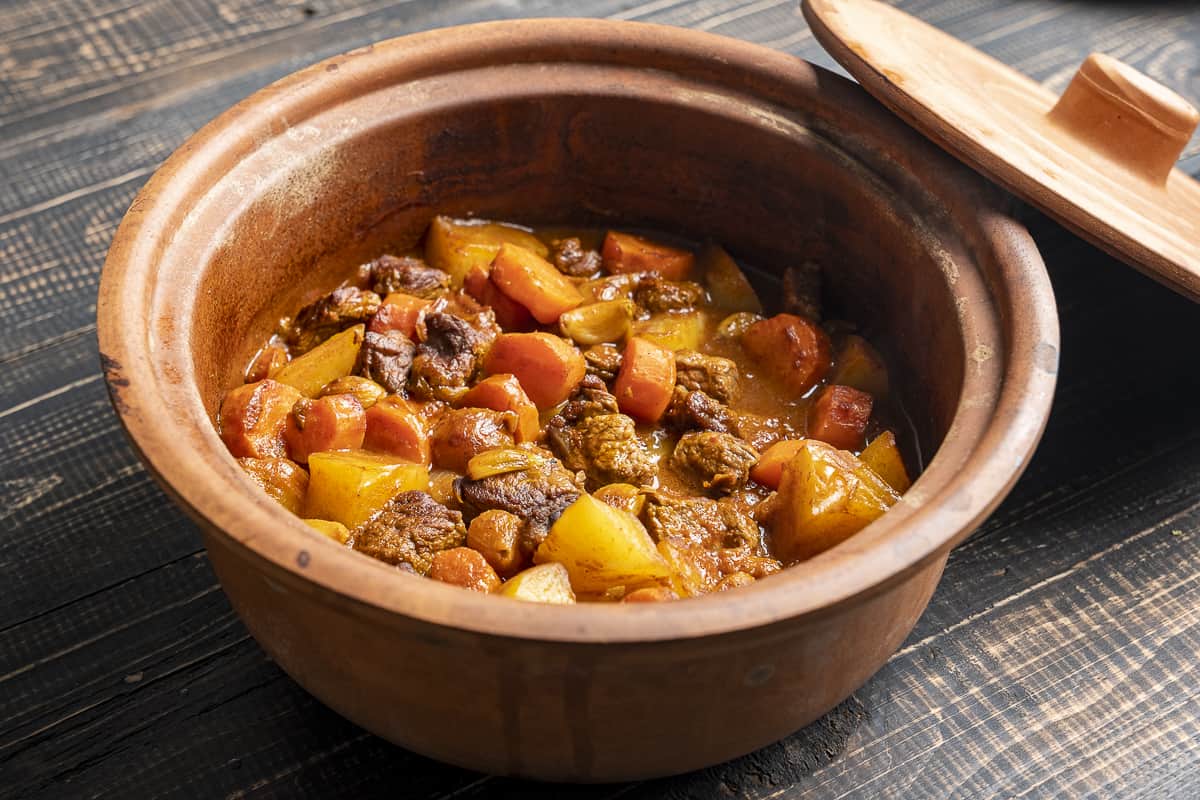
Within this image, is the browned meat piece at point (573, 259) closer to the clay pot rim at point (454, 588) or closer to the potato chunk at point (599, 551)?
the clay pot rim at point (454, 588)

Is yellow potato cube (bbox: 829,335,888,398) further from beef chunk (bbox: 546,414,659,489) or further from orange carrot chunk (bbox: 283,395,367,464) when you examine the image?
orange carrot chunk (bbox: 283,395,367,464)

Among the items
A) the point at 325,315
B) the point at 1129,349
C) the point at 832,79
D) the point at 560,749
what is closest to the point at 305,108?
the point at 325,315

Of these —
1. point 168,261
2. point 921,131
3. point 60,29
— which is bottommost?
point 60,29

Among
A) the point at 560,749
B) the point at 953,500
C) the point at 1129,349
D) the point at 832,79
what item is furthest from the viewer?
the point at 1129,349

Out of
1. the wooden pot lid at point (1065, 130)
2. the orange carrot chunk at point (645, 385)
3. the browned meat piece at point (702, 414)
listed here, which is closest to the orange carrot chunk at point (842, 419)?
the browned meat piece at point (702, 414)

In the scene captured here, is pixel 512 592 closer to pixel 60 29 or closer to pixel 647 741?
pixel 647 741

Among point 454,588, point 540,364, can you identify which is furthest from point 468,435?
point 454,588

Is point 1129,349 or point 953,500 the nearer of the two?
point 953,500
